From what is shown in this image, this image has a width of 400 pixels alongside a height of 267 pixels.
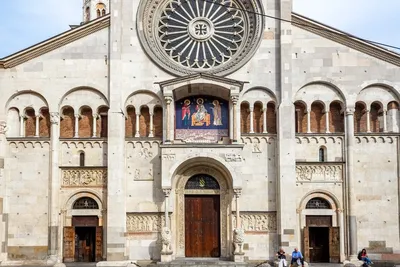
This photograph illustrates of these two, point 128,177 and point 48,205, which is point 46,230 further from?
point 128,177

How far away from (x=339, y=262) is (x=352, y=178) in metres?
3.41

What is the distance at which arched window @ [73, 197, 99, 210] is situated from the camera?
26033mm

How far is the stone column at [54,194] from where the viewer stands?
25.4 meters

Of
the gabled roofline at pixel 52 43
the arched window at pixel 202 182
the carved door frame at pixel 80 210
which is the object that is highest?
the gabled roofline at pixel 52 43

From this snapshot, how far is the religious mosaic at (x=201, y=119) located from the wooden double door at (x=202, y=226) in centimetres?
253

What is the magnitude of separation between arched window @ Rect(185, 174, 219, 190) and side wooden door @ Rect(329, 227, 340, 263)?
5.02 metres

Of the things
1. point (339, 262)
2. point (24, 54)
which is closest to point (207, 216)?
point (339, 262)

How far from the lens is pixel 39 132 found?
87.0ft

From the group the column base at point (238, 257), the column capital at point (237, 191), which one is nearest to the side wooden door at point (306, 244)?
the column base at point (238, 257)

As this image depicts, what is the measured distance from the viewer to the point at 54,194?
2559cm

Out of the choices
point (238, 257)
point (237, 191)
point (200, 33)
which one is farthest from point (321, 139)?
point (200, 33)

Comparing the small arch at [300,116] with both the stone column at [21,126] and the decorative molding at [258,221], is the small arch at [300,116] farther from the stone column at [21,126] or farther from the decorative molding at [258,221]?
the stone column at [21,126]

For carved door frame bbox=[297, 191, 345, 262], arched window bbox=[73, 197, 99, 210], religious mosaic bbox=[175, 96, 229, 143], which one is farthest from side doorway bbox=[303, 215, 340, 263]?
arched window bbox=[73, 197, 99, 210]

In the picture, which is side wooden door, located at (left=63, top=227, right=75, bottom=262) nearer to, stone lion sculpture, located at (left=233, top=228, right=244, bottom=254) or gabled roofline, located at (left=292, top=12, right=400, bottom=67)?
stone lion sculpture, located at (left=233, top=228, right=244, bottom=254)
